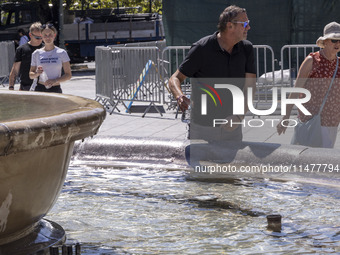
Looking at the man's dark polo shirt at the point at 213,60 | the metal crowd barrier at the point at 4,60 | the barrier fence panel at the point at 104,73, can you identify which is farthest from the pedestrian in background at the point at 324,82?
the metal crowd barrier at the point at 4,60

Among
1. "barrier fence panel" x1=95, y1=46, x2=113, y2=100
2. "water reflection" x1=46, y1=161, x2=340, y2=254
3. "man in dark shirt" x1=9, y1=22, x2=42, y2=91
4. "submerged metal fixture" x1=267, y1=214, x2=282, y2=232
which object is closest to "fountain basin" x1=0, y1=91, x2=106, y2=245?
"water reflection" x1=46, y1=161, x2=340, y2=254

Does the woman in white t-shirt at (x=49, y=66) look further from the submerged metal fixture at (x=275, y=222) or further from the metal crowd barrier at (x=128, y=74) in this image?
the submerged metal fixture at (x=275, y=222)

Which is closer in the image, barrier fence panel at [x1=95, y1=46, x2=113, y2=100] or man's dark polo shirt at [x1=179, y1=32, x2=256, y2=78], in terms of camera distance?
man's dark polo shirt at [x1=179, y1=32, x2=256, y2=78]

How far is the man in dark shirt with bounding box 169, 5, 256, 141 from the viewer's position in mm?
7039

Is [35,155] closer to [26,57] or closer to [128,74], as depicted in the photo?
[26,57]

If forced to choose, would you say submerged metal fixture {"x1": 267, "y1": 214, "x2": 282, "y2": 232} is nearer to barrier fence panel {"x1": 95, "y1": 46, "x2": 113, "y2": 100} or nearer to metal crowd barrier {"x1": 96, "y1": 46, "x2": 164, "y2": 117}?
metal crowd barrier {"x1": 96, "y1": 46, "x2": 164, "y2": 117}

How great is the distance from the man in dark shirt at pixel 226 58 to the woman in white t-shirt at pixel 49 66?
3.02 meters

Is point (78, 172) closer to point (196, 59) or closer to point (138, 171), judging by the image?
point (138, 171)

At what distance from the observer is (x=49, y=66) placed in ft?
32.5

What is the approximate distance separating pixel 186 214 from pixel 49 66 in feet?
14.3

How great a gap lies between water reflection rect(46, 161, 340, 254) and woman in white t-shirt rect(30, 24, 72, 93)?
237cm

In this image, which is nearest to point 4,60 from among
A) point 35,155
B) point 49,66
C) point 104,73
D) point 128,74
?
point 104,73

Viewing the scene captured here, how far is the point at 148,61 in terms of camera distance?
583 inches

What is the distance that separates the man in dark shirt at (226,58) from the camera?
7.04 meters
